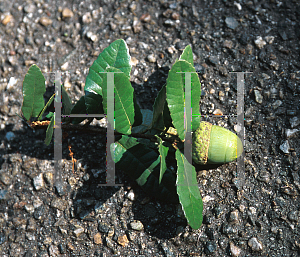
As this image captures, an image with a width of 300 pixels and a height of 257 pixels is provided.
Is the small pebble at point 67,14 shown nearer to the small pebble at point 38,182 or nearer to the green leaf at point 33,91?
the green leaf at point 33,91

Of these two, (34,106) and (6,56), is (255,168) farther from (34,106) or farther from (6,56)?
(6,56)

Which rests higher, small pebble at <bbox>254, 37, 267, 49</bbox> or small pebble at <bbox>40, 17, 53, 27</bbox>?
small pebble at <bbox>40, 17, 53, 27</bbox>

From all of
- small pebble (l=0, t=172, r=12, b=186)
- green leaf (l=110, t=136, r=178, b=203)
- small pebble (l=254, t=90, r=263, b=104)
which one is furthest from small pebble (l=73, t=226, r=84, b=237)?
small pebble (l=254, t=90, r=263, b=104)

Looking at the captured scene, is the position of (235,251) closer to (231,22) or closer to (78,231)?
(78,231)

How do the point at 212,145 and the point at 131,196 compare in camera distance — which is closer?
the point at 212,145

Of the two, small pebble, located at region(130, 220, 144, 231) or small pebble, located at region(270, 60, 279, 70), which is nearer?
small pebble, located at region(130, 220, 144, 231)

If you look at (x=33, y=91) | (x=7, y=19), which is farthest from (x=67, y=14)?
(x=33, y=91)

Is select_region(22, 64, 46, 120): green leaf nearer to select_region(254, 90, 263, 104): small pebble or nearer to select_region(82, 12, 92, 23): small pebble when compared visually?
select_region(82, 12, 92, 23): small pebble
